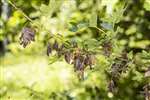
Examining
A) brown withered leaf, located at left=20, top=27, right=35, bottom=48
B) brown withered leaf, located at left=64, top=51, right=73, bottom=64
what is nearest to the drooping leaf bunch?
brown withered leaf, located at left=64, top=51, right=73, bottom=64

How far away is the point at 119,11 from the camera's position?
169cm

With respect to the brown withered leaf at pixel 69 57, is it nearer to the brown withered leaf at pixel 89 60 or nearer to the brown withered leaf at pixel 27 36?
the brown withered leaf at pixel 89 60

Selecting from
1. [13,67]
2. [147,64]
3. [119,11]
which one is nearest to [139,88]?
[147,64]

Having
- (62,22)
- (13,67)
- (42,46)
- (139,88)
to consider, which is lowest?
(13,67)

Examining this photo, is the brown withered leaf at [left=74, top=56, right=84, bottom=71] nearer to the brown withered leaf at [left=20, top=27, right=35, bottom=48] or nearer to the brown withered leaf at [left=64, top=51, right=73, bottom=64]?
the brown withered leaf at [left=64, top=51, right=73, bottom=64]

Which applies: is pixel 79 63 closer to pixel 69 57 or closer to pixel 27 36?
pixel 69 57

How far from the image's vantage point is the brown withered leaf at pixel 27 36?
1651 mm

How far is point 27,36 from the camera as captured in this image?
5.47 ft

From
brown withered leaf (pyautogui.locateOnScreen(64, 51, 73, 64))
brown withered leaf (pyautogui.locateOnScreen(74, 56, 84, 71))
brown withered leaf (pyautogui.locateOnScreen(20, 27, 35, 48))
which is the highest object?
brown withered leaf (pyautogui.locateOnScreen(20, 27, 35, 48))

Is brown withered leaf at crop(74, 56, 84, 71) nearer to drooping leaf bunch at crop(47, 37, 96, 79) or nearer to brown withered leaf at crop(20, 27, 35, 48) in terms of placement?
drooping leaf bunch at crop(47, 37, 96, 79)

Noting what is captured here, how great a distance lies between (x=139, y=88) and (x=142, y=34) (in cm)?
58

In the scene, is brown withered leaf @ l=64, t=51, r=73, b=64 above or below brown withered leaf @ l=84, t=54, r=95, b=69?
above

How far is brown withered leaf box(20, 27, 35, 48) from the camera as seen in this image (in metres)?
1.65

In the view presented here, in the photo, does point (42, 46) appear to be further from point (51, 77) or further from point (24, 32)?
point (51, 77)
